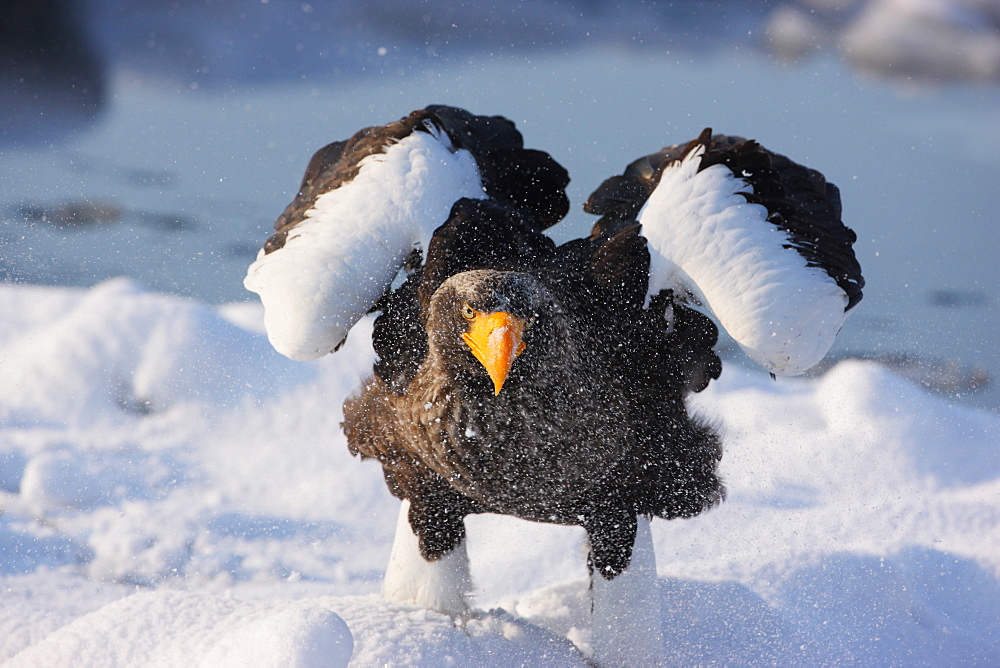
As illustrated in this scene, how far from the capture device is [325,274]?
269 cm

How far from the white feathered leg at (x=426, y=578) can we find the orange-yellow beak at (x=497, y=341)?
110 cm

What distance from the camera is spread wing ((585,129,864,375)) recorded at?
2.61m

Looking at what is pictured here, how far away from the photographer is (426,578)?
9.66 feet

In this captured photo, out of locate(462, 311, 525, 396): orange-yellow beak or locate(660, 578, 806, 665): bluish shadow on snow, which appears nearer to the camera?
locate(462, 311, 525, 396): orange-yellow beak

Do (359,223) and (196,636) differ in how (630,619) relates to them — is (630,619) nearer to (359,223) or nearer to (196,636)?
(196,636)

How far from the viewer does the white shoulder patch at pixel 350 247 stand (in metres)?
2.70

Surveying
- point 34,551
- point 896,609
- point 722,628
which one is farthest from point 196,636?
point 896,609

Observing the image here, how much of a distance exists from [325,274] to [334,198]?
37 cm

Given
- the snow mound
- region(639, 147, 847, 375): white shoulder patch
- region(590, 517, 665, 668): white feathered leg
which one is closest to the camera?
the snow mound

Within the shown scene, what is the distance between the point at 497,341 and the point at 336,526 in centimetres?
270

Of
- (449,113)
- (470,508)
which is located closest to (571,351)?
(470,508)

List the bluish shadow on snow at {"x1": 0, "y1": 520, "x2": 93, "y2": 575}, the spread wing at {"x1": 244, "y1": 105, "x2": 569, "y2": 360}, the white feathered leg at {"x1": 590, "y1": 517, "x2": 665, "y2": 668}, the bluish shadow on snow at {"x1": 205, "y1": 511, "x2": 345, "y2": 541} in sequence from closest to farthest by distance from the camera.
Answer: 1. the spread wing at {"x1": 244, "y1": 105, "x2": 569, "y2": 360}
2. the white feathered leg at {"x1": 590, "y1": 517, "x2": 665, "y2": 668}
3. the bluish shadow on snow at {"x1": 0, "y1": 520, "x2": 93, "y2": 575}
4. the bluish shadow on snow at {"x1": 205, "y1": 511, "x2": 345, "y2": 541}

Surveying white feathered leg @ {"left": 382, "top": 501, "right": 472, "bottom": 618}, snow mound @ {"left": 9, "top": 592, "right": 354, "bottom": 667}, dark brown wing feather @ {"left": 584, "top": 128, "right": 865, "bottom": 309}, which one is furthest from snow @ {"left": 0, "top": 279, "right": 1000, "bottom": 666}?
dark brown wing feather @ {"left": 584, "top": 128, "right": 865, "bottom": 309}

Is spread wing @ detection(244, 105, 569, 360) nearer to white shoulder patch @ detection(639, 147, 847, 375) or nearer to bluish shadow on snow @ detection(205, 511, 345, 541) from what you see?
white shoulder patch @ detection(639, 147, 847, 375)
